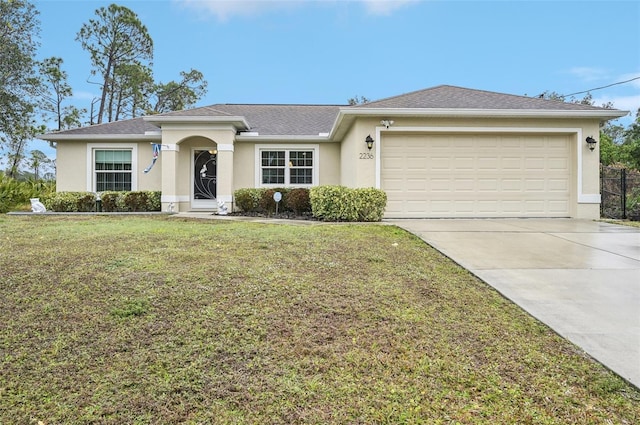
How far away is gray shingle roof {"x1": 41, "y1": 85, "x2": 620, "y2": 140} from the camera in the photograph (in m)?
10.5

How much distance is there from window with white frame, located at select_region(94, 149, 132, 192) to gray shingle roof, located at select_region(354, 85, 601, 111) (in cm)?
907

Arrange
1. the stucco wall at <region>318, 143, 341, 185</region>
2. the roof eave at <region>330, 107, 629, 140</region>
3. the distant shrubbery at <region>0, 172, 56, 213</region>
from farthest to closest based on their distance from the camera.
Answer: the stucco wall at <region>318, 143, 341, 185</region>, the distant shrubbery at <region>0, 172, 56, 213</region>, the roof eave at <region>330, 107, 629, 140</region>

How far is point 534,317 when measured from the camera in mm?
3217

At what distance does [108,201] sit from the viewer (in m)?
13.2

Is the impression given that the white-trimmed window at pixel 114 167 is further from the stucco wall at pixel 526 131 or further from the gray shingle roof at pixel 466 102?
the gray shingle roof at pixel 466 102

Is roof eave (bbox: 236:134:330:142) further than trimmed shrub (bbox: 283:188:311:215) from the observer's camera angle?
Yes

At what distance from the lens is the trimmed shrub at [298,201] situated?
12.1 meters

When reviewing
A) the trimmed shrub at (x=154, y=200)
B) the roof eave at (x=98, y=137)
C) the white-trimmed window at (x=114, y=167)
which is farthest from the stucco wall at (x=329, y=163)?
the white-trimmed window at (x=114, y=167)

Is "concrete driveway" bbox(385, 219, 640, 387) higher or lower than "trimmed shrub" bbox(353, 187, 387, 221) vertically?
lower

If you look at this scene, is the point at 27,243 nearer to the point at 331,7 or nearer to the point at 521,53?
the point at 331,7

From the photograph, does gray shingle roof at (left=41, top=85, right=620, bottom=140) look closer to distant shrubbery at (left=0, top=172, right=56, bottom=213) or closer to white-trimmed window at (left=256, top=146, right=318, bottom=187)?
white-trimmed window at (left=256, top=146, right=318, bottom=187)

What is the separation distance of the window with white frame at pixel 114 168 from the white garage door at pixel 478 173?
9.65m

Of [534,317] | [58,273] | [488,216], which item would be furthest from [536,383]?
[488,216]

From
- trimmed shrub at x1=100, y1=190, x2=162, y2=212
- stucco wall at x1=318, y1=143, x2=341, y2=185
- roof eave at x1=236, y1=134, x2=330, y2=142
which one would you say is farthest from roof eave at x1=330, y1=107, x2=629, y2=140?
trimmed shrub at x1=100, y1=190, x2=162, y2=212
